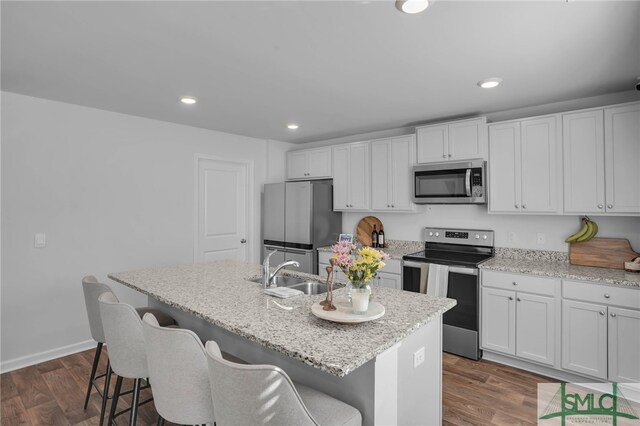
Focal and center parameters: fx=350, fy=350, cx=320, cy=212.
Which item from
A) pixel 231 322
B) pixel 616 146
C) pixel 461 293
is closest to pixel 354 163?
pixel 461 293

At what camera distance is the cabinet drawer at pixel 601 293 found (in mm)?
2500

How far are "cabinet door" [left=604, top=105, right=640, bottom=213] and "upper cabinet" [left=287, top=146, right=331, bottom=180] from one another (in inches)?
113

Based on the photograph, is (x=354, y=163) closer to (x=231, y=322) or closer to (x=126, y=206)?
(x=126, y=206)

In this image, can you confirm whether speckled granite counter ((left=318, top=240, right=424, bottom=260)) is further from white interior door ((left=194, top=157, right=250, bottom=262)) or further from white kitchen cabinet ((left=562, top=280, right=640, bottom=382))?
white kitchen cabinet ((left=562, top=280, right=640, bottom=382))

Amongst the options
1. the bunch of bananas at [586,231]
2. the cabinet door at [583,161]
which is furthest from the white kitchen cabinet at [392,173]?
the bunch of bananas at [586,231]

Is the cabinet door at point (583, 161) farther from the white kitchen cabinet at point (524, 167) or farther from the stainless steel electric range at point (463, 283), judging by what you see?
the stainless steel electric range at point (463, 283)

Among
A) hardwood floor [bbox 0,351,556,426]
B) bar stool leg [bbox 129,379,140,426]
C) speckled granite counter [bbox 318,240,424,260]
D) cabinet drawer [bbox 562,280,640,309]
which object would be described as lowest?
hardwood floor [bbox 0,351,556,426]

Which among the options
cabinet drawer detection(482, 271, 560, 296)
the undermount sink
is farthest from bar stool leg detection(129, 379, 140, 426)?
cabinet drawer detection(482, 271, 560, 296)

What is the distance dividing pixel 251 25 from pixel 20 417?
2917 millimetres

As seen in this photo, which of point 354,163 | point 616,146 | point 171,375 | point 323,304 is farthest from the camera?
point 354,163

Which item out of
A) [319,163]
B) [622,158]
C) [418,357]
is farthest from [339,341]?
[319,163]

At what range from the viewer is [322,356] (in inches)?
48.5

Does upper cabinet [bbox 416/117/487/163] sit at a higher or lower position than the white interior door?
higher

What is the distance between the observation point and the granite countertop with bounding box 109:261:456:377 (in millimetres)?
1284
